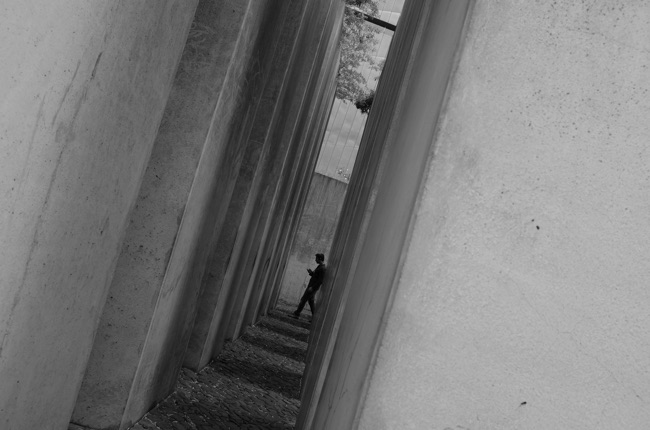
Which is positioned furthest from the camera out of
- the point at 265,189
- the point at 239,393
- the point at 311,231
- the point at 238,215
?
the point at 311,231

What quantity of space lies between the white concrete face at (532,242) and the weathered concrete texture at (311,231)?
1991 cm

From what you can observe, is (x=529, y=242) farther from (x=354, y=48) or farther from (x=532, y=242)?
(x=354, y=48)

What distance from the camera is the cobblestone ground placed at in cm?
558

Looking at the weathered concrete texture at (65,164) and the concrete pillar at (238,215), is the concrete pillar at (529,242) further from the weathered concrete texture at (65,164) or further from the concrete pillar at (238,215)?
the concrete pillar at (238,215)

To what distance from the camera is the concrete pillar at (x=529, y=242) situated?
2262 millimetres

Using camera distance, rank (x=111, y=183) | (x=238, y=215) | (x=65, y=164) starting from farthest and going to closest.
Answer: (x=238, y=215) → (x=111, y=183) → (x=65, y=164)

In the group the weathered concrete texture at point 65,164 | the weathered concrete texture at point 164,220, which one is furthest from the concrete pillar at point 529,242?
the weathered concrete texture at point 164,220

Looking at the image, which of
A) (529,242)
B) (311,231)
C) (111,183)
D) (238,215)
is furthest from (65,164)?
(311,231)

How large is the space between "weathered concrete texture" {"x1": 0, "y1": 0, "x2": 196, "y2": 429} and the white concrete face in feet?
4.77

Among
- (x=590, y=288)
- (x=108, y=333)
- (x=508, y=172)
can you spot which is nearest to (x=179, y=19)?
(x=108, y=333)

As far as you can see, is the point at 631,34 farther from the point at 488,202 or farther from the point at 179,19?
the point at 179,19

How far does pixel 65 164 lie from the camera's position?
3.12m

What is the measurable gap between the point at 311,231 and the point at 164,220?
17.5 m

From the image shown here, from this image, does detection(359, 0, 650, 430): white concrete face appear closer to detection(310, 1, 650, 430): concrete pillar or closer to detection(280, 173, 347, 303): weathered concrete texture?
detection(310, 1, 650, 430): concrete pillar
